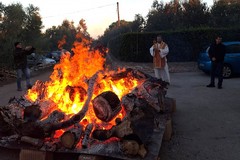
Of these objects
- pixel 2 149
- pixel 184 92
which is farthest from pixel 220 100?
A: pixel 2 149

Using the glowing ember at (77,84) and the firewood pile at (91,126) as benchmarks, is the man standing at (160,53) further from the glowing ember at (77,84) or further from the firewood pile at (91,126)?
the firewood pile at (91,126)

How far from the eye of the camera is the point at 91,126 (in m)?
5.03

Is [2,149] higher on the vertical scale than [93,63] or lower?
lower

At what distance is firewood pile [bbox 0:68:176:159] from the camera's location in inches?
181

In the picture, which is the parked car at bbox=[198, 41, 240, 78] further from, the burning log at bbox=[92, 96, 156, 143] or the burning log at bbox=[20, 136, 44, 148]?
the burning log at bbox=[20, 136, 44, 148]

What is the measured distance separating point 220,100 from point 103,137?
18.3 feet

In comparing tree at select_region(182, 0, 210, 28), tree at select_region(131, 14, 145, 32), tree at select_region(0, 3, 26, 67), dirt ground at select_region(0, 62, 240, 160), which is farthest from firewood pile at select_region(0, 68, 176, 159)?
tree at select_region(131, 14, 145, 32)

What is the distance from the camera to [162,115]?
645 centimetres

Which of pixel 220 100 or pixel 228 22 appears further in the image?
pixel 228 22

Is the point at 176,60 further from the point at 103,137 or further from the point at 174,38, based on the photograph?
the point at 103,137

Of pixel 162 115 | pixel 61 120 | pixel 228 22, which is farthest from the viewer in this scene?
pixel 228 22

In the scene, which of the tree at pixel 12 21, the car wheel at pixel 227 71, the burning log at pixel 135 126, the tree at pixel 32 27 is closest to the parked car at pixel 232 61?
the car wheel at pixel 227 71

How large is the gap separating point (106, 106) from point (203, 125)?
8.87ft

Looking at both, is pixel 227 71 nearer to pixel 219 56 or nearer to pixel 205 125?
pixel 219 56
